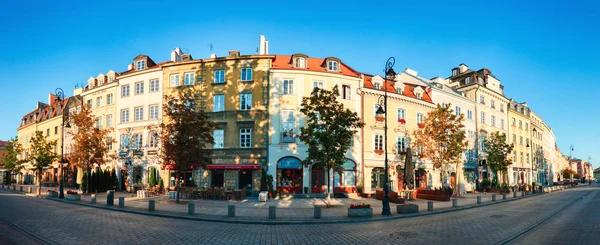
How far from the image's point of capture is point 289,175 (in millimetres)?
31266

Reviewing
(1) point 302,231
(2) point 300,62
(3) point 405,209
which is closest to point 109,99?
(2) point 300,62

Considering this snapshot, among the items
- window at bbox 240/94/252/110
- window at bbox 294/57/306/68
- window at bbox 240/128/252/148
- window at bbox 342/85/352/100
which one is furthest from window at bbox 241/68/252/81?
window at bbox 342/85/352/100

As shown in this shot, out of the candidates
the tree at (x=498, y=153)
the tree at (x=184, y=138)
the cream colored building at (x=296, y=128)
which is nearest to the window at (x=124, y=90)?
the tree at (x=184, y=138)

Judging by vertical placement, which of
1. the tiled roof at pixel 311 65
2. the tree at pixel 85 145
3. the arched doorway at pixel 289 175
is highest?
the tiled roof at pixel 311 65

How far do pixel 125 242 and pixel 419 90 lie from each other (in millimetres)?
35770

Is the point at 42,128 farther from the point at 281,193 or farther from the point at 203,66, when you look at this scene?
the point at 281,193

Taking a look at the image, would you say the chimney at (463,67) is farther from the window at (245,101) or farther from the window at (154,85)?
the window at (154,85)

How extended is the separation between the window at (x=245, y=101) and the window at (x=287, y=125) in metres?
3.32

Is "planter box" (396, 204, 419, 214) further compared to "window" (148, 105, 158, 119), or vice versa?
"window" (148, 105, 158, 119)

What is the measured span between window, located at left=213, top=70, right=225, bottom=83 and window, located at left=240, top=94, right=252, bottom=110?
2702mm

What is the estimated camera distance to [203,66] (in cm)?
3353

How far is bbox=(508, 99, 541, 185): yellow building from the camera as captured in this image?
5471cm

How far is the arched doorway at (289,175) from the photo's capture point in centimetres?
3083

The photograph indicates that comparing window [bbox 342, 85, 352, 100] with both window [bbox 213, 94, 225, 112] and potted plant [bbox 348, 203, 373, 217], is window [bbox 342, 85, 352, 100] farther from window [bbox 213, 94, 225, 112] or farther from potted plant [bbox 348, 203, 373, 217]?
potted plant [bbox 348, 203, 373, 217]
